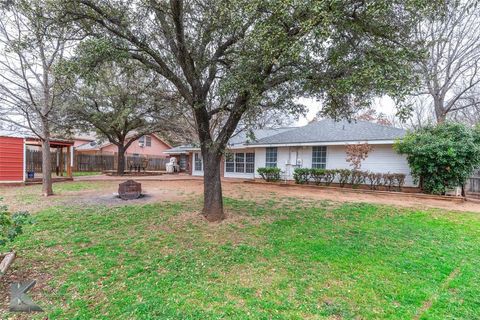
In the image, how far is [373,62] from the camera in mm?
5062

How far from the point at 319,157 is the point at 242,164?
638cm

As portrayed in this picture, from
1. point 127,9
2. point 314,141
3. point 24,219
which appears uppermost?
point 127,9

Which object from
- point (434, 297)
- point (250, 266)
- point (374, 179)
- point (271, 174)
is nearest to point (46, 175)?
point (250, 266)

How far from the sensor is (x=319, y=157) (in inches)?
634

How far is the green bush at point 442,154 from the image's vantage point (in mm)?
10859

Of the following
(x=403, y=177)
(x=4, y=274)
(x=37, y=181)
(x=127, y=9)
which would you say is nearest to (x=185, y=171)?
(x=37, y=181)

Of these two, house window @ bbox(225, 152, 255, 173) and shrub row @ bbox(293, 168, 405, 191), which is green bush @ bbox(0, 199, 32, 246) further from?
house window @ bbox(225, 152, 255, 173)

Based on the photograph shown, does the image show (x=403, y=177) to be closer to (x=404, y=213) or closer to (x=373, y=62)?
(x=404, y=213)

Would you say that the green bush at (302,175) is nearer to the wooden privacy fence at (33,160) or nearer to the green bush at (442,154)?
the green bush at (442,154)

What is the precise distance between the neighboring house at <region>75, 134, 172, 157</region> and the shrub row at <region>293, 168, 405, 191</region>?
859 inches

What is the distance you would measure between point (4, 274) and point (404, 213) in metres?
10.1

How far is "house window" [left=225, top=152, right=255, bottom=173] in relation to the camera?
19.6 metres

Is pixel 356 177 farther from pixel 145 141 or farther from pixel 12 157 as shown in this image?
pixel 145 141

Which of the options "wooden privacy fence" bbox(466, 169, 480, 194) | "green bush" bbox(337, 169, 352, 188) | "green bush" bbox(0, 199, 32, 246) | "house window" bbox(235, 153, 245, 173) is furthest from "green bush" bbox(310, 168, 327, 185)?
"green bush" bbox(0, 199, 32, 246)
